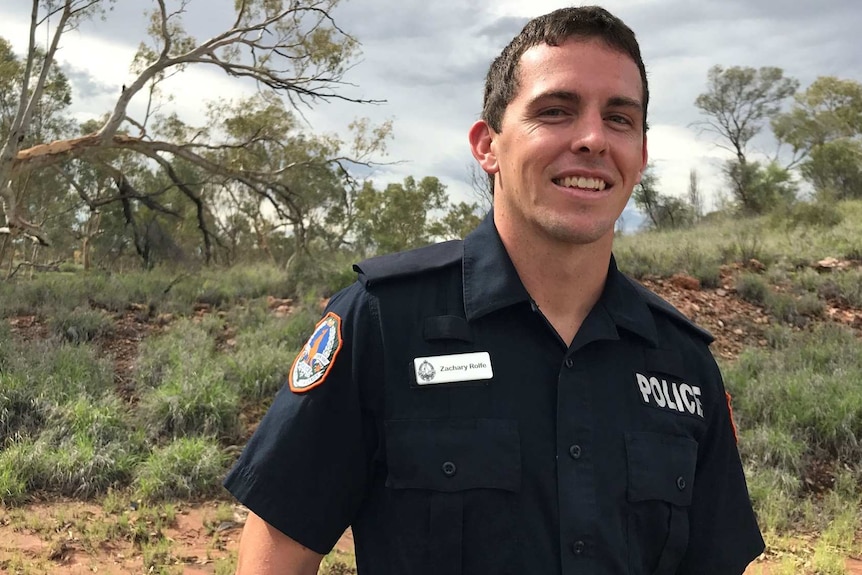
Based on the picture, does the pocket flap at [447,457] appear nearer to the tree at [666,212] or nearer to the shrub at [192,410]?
the shrub at [192,410]

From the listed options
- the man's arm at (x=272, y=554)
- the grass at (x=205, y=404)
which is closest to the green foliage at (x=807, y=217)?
the grass at (x=205, y=404)

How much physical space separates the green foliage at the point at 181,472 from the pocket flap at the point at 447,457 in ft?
11.6

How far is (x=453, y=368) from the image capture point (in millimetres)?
1268

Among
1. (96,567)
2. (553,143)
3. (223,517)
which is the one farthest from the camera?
(223,517)

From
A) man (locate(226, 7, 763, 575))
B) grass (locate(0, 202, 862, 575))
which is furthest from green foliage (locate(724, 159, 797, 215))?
man (locate(226, 7, 763, 575))

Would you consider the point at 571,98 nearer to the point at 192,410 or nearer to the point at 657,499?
the point at 657,499

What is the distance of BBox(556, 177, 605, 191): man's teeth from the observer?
131cm

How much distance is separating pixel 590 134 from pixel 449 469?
690mm

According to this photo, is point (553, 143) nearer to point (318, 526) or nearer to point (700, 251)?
point (318, 526)

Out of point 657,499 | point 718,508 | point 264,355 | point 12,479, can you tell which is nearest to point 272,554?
point 657,499

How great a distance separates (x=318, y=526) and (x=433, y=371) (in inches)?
13.5

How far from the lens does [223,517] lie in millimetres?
4035

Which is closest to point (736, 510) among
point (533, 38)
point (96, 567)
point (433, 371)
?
point (433, 371)

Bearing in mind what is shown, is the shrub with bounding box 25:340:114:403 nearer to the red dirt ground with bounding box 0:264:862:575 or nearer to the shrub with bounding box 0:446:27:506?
the shrub with bounding box 0:446:27:506
